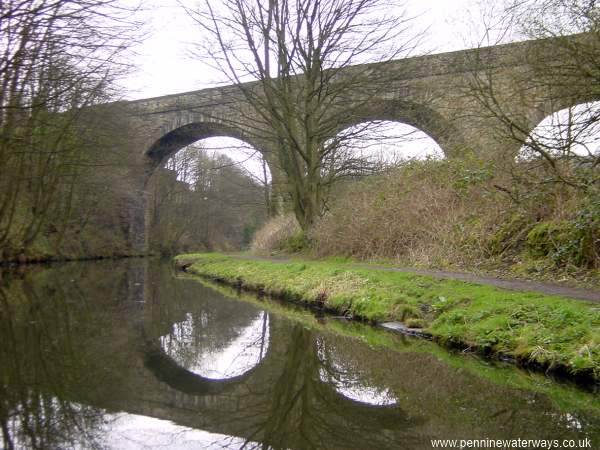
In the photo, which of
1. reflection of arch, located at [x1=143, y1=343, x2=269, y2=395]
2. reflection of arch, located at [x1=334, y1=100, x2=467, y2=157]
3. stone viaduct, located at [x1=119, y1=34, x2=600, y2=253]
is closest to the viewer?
reflection of arch, located at [x1=143, y1=343, x2=269, y2=395]

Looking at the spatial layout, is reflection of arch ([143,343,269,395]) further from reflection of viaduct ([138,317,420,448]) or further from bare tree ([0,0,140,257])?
bare tree ([0,0,140,257])

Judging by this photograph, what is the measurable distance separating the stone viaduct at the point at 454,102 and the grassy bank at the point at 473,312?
8.88 ft

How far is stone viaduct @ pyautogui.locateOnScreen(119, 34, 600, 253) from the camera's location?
6478 mm

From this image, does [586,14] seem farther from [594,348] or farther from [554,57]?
[594,348]

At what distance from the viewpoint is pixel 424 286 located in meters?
6.19

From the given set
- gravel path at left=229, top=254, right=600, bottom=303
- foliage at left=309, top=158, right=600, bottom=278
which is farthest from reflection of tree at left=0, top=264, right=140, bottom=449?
foliage at left=309, top=158, right=600, bottom=278

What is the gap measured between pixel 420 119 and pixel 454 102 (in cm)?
686

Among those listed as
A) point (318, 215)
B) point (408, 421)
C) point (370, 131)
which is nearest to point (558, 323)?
point (408, 421)

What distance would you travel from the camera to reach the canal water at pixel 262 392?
2.47m

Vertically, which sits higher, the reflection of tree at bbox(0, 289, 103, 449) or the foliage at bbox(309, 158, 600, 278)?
the foliage at bbox(309, 158, 600, 278)

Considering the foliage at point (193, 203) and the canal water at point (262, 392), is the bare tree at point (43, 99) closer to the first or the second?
the canal water at point (262, 392)

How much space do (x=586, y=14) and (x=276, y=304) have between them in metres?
5.64

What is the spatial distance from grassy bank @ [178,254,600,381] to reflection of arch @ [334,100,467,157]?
490cm

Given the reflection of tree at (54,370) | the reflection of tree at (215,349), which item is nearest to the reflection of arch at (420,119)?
the reflection of tree at (215,349)
